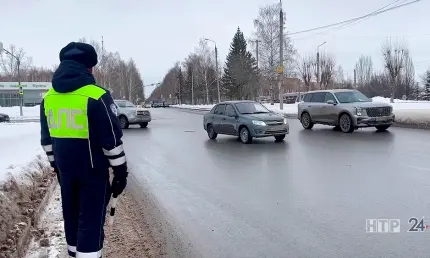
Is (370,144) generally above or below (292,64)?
below

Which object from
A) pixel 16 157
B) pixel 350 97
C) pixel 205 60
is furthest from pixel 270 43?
pixel 16 157

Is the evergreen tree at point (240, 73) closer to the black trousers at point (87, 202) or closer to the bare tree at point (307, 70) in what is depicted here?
the bare tree at point (307, 70)

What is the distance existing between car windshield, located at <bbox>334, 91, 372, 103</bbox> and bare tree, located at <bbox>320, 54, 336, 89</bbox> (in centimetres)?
4398

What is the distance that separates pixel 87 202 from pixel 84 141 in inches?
19.2

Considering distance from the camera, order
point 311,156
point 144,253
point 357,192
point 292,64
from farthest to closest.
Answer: point 292,64
point 311,156
point 357,192
point 144,253

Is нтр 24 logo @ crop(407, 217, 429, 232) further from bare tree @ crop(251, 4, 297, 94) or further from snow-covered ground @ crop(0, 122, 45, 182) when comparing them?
bare tree @ crop(251, 4, 297, 94)

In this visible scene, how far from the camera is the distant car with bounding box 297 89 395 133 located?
600 inches

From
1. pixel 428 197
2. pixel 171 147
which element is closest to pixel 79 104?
pixel 428 197

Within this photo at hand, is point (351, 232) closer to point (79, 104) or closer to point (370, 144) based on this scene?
point (79, 104)

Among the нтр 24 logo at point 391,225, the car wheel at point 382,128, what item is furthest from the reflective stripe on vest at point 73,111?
the car wheel at point 382,128

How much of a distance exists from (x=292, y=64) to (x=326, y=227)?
170 ft

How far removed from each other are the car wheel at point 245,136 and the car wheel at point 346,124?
4.64m

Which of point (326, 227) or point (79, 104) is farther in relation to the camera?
point (326, 227)

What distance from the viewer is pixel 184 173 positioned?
877 centimetres
